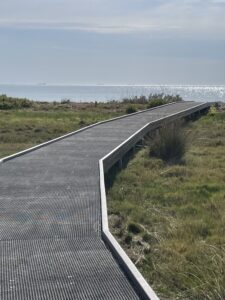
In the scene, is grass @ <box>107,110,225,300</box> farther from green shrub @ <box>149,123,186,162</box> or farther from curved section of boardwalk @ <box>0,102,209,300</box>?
curved section of boardwalk @ <box>0,102,209,300</box>

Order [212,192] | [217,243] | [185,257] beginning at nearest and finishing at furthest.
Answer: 1. [185,257]
2. [217,243]
3. [212,192]

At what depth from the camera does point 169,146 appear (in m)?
14.8

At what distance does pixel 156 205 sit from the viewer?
9227 mm

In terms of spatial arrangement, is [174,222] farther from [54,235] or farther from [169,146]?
[169,146]

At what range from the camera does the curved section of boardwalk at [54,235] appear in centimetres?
488

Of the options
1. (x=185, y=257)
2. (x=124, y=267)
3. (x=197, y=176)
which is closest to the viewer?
(x=124, y=267)

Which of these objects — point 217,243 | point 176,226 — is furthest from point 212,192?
point 217,243

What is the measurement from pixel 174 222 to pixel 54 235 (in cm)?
222

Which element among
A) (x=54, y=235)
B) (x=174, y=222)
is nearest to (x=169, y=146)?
(x=174, y=222)

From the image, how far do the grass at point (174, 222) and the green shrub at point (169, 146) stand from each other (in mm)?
313

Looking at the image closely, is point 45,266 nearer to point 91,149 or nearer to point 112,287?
point 112,287

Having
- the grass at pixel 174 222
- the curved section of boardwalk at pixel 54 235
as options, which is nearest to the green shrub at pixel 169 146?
the grass at pixel 174 222

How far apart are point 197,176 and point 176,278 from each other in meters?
6.25

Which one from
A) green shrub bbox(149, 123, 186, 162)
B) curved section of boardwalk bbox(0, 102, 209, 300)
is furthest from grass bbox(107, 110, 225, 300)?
curved section of boardwalk bbox(0, 102, 209, 300)
